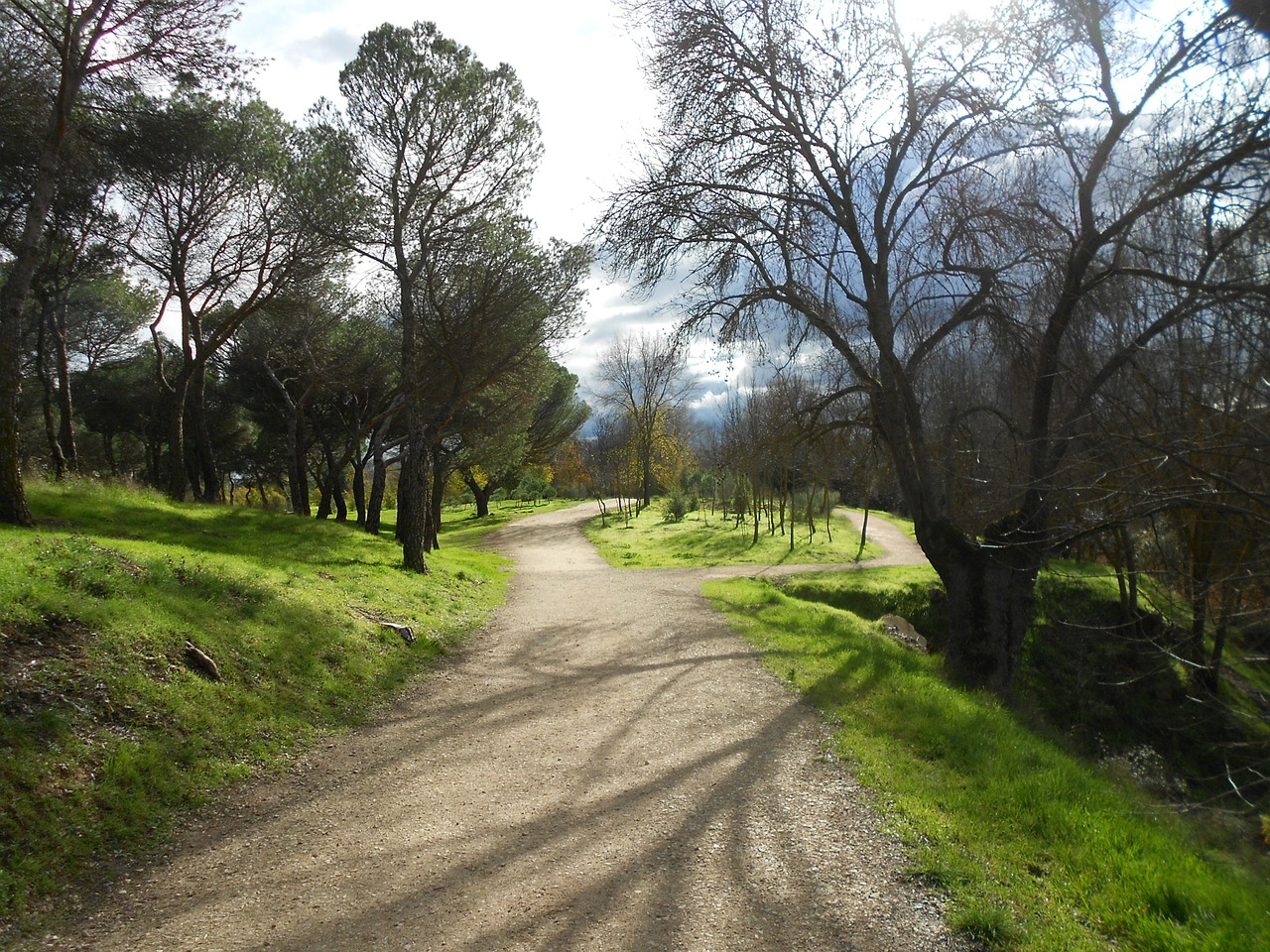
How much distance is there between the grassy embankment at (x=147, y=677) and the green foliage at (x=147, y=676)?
0.04ft

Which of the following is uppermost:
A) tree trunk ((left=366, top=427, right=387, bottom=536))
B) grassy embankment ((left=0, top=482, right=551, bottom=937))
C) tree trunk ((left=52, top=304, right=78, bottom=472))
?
tree trunk ((left=52, top=304, right=78, bottom=472))

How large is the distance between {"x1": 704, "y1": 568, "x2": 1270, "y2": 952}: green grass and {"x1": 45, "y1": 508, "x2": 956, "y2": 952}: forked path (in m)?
0.30

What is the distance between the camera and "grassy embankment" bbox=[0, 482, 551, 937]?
149 inches

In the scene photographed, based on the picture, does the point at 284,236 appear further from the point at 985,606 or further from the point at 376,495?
the point at 985,606

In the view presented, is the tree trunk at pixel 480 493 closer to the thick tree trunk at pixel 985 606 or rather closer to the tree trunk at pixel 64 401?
the tree trunk at pixel 64 401

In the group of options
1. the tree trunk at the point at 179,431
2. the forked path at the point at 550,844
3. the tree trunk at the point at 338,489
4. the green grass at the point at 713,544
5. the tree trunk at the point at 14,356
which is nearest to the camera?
the forked path at the point at 550,844

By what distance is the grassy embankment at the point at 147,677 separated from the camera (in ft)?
12.5

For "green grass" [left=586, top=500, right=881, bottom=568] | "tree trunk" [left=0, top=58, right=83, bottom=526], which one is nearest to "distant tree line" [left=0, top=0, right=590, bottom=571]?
"tree trunk" [left=0, top=58, right=83, bottom=526]

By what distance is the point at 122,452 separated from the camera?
1379 inches

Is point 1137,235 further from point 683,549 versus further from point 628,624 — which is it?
point 683,549

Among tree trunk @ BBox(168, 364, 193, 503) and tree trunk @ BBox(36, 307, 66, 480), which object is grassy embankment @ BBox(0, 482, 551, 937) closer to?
tree trunk @ BBox(36, 307, 66, 480)

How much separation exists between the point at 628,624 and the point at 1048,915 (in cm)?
793

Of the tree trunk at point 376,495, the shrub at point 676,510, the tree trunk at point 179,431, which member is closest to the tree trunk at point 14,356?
the tree trunk at point 179,431

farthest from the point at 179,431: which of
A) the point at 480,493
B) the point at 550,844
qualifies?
the point at 480,493
